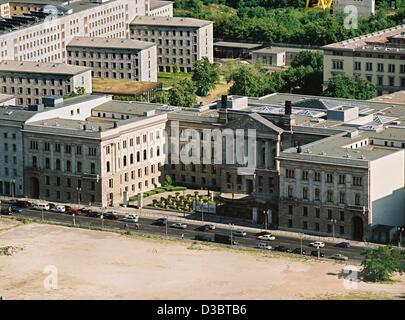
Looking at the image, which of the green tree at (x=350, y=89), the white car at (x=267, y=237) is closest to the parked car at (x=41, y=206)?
the white car at (x=267, y=237)

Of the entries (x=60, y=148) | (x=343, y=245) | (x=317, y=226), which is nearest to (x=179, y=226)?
(x=317, y=226)

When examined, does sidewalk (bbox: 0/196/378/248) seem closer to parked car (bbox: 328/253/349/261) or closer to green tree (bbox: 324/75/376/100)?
parked car (bbox: 328/253/349/261)

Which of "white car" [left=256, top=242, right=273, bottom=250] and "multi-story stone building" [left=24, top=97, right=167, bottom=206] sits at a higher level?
"multi-story stone building" [left=24, top=97, right=167, bottom=206]

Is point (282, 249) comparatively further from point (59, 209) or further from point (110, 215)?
point (59, 209)

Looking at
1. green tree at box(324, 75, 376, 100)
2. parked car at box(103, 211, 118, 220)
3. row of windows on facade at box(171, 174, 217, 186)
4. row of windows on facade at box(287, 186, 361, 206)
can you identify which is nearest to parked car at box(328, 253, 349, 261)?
row of windows on facade at box(287, 186, 361, 206)

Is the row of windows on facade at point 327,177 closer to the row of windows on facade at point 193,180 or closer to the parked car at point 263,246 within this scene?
the parked car at point 263,246
